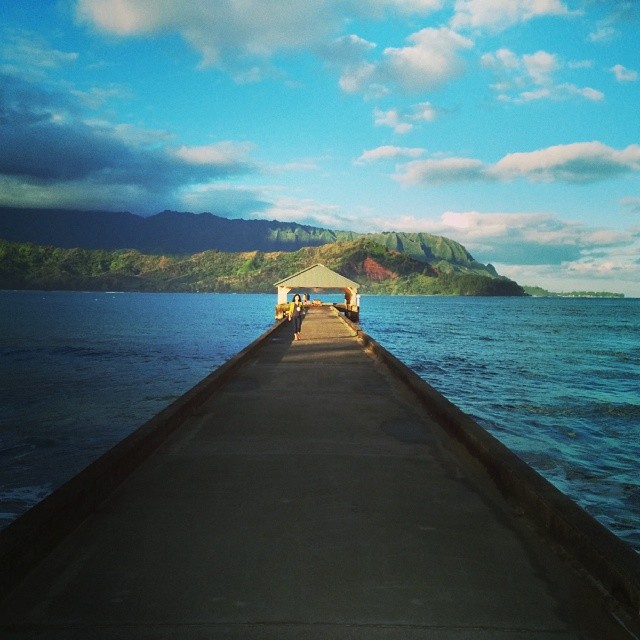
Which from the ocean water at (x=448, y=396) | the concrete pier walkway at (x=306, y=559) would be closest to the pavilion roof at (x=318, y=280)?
the ocean water at (x=448, y=396)

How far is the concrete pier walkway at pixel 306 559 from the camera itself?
2971 millimetres

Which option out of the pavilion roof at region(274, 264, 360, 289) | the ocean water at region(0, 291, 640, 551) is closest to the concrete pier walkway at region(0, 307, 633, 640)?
the ocean water at region(0, 291, 640, 551)

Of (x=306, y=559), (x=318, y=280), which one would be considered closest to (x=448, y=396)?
(x=306, y=559)

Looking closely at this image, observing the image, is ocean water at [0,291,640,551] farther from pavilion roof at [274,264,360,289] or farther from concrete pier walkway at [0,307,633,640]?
pavilion roof at [274,264,360,289]

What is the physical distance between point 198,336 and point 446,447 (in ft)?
133

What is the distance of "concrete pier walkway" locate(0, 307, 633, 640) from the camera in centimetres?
297

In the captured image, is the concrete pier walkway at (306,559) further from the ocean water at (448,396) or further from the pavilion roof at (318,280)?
the pavilion roof at (318,280)

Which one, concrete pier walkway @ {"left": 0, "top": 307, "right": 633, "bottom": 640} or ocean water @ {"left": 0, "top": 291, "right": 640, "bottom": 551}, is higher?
concrete pier walkway @ {"left": 0, "top": 307, "right": 633, "bottom": 640}

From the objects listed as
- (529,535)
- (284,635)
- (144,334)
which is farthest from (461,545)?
(144,334)

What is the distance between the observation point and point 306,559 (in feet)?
12.1

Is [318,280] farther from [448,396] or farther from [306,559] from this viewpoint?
[306,559]

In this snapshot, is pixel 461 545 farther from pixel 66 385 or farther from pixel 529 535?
pixel 66 385

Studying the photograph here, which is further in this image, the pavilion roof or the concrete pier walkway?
the pavilion roof

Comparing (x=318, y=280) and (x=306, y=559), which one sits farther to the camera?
(x=318, y=280)
